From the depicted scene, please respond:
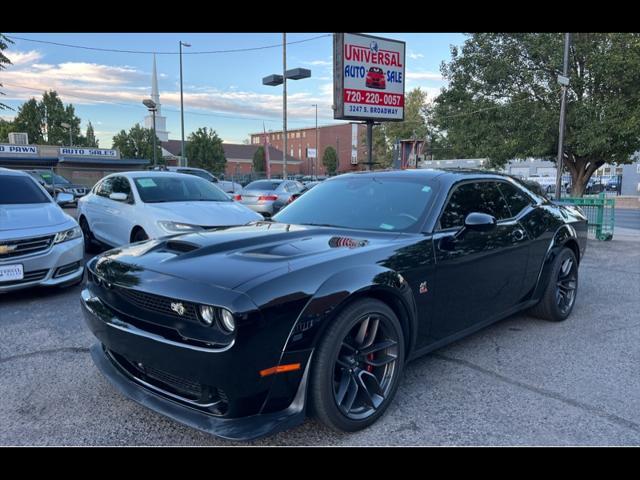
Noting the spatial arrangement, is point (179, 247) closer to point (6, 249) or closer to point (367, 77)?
point (6, 249)

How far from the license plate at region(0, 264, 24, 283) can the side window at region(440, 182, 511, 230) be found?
4.32 metres

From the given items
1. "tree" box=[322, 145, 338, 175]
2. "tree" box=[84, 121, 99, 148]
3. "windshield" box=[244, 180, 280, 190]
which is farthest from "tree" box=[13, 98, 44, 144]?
"windshield" box=[244, 180, 280, 190]

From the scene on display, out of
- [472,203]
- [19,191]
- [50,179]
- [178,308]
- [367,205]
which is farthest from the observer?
[50,179]

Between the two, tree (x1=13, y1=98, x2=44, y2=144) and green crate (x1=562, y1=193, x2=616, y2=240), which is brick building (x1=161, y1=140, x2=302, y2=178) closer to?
tree (x1=13, y1=98, x2=44, y2=144)

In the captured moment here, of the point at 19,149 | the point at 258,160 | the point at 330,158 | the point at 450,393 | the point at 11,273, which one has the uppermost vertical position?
the point at 330,158

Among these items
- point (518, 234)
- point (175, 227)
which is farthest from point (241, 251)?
point (175, 227)

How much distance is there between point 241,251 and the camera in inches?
114

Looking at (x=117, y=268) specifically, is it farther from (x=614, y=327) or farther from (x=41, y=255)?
(x=614, y=327)

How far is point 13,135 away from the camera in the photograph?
155 ft

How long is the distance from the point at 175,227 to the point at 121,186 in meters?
1.85

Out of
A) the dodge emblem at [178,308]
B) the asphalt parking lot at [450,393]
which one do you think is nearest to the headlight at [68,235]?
the asphalt parking lot at [450,393]

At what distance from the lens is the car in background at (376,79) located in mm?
11068

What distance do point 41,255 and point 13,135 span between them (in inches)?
2018

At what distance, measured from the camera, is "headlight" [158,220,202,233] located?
6449mm
